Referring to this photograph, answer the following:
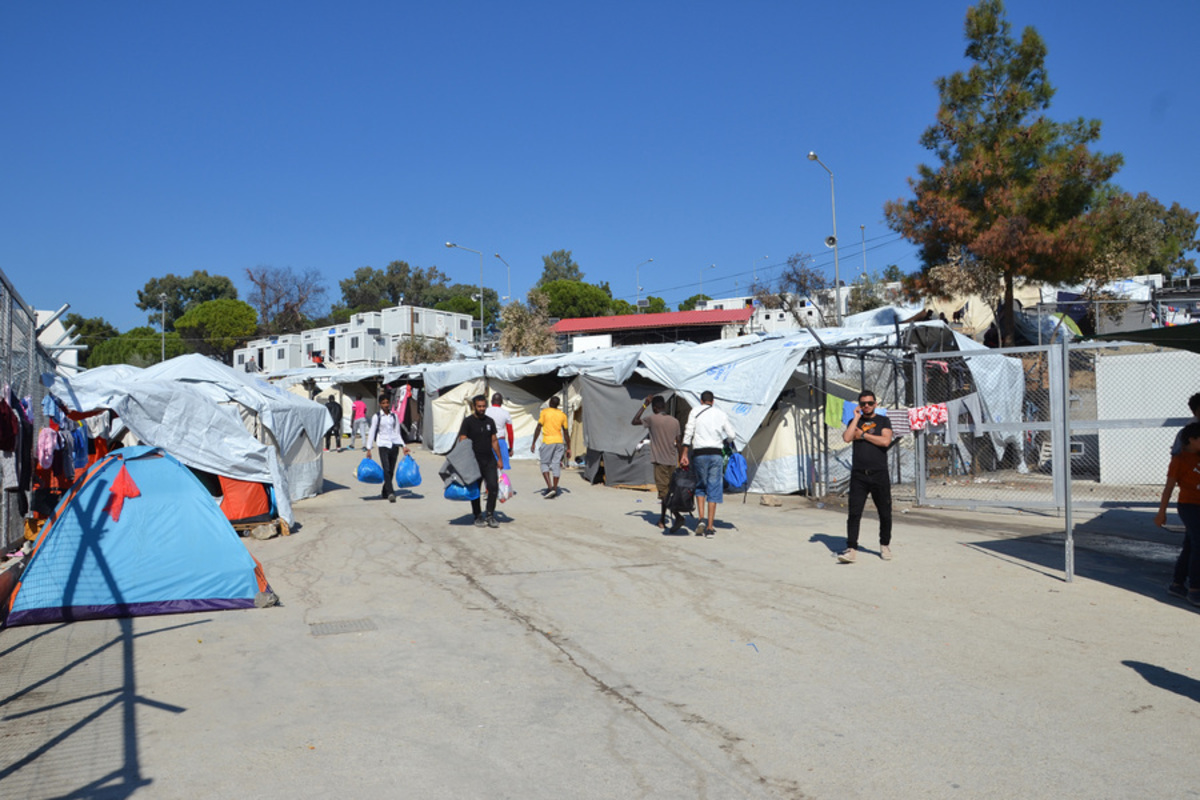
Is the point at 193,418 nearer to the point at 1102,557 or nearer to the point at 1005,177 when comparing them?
the point at 1102,557

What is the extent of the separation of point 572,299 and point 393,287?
23025 mm

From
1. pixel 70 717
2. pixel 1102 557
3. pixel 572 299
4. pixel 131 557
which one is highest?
pixel 572 299

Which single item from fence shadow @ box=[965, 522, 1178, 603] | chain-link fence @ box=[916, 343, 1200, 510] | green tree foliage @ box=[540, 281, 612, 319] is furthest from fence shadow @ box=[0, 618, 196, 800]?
green tree foliage @ box=[540, 281, 612, 319]

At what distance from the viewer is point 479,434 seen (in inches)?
456

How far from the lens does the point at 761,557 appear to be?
9.77 metres

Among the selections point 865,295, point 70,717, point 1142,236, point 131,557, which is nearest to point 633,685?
point 70,717

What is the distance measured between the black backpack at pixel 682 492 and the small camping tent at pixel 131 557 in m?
5.31

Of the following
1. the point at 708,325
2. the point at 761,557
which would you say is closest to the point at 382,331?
the point at 708,325

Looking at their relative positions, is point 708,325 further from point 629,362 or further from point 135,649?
point 135,649

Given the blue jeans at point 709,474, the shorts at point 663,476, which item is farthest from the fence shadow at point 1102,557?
the shorts at point 663,476

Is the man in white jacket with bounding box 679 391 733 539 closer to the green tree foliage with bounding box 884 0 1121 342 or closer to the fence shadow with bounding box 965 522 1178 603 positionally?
the fence shadow with bounding box 965 522 1178 603

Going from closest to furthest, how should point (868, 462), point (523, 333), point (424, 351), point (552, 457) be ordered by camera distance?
point (868, 462), point (552, 457), point (523, 333), point (424, 351)

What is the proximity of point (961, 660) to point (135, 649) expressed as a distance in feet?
19.1

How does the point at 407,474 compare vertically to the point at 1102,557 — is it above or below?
above
